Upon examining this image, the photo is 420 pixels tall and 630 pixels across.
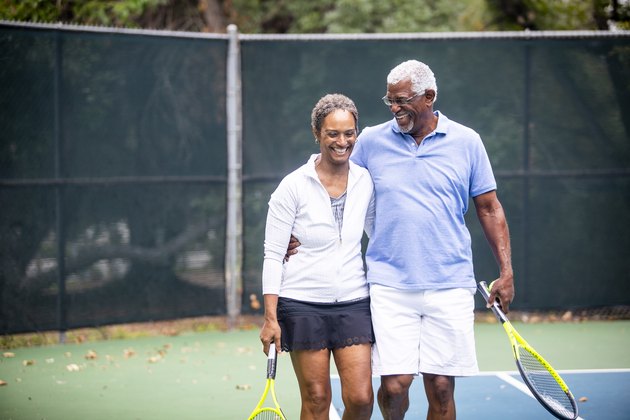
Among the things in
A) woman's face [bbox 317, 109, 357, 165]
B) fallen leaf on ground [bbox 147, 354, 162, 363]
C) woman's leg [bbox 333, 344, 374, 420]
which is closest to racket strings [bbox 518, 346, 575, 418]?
woman's leg [bbox 333, 344, 374, 420]

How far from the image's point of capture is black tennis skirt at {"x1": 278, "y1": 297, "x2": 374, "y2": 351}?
4.80 m

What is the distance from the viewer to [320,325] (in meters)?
4.81

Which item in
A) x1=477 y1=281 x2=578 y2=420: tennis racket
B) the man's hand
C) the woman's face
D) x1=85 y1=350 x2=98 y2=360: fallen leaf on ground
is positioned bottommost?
x1=85 y1=350 x2=98 y2=360: fallen leaf on ground

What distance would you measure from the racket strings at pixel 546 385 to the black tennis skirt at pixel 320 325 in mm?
847

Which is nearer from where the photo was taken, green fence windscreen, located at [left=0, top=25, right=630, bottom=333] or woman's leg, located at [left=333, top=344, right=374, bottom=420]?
woman's leg, located at [left=333, top=344, right=374, bottom=420]

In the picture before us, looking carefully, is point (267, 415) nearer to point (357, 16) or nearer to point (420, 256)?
point (420, 256)

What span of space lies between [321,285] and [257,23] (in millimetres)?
11873

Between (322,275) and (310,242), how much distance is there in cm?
17

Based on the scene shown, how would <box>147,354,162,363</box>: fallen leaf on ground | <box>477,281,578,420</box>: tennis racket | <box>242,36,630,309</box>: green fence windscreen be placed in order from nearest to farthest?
1. <box>477,281,578,420</box>: tennis racket
2. <box>147,354,162,363</box>: fallen leaf on ground
3. <box>242,36,630,309</box>: green fence windscreen

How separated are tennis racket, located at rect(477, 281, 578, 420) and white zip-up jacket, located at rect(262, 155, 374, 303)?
792mm

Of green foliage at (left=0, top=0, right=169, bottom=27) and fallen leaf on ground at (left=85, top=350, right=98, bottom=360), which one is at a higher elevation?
green foliage at (left=0, top=0, right=169, bottom=27)

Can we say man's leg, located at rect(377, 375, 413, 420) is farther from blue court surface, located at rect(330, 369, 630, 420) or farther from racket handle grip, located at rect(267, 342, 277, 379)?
blue court surface, located at rect(330, 369, 630, 420)

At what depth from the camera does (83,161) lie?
335 inches

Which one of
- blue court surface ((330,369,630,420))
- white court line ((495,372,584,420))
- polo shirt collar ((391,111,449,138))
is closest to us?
polo shirt collar ((391,111,449,138))
